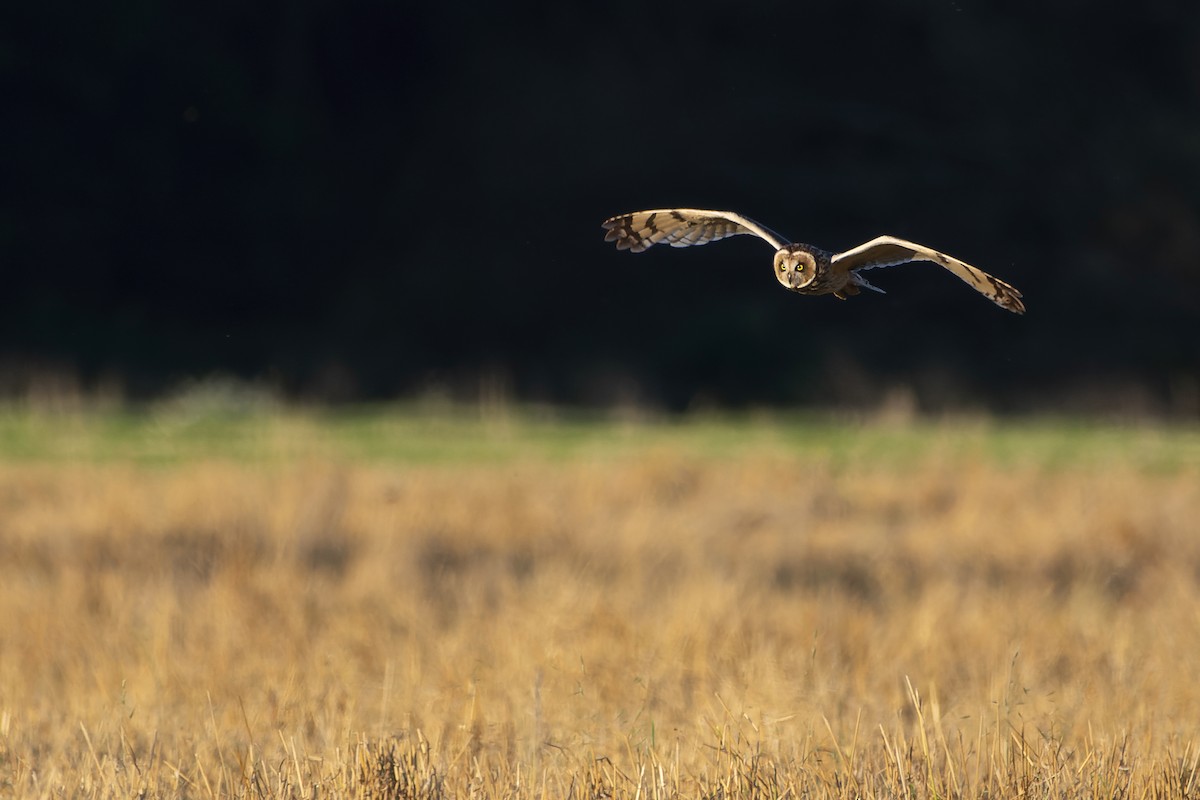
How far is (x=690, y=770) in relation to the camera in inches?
223

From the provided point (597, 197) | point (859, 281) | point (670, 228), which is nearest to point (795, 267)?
point (859, 281)

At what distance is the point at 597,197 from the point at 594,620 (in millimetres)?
19168

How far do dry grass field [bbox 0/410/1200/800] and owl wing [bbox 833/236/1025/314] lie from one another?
212cm

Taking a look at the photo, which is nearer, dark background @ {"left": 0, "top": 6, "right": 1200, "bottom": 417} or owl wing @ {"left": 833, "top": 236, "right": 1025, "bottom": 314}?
owl wing @ {"left": 833, "top": 236, "right": 1025, "bottom": 314}

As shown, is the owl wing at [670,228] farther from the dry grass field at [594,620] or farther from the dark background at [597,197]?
the dark background at [597,197]

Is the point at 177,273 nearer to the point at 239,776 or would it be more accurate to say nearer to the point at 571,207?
the point at 571,207

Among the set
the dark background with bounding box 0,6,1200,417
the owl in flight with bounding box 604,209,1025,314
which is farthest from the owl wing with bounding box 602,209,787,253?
the dark background with bounding box 0,6,1200,417

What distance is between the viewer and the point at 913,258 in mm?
3455

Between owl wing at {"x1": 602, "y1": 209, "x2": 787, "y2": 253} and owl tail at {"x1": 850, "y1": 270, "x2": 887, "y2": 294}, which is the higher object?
owl wing at {"x1": 602, "y1": 209, "x2": 787, "y2": 253}

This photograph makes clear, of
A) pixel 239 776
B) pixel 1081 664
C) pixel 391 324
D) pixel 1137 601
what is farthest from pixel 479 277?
pixel 239 776

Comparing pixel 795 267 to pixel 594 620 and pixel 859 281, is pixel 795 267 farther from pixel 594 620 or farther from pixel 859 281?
pixel 594 620

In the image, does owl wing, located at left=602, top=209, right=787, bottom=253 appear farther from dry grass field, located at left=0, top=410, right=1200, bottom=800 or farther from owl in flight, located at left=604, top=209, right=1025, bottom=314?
dry grass field, located at left=0, top=410, right=1200, bottom=800

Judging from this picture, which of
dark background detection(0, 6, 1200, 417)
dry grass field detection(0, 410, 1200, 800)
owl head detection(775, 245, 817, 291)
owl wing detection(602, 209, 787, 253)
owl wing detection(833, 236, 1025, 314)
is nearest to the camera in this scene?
owl head detection(775, 245, 817, 291)

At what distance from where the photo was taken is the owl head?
3.24m
